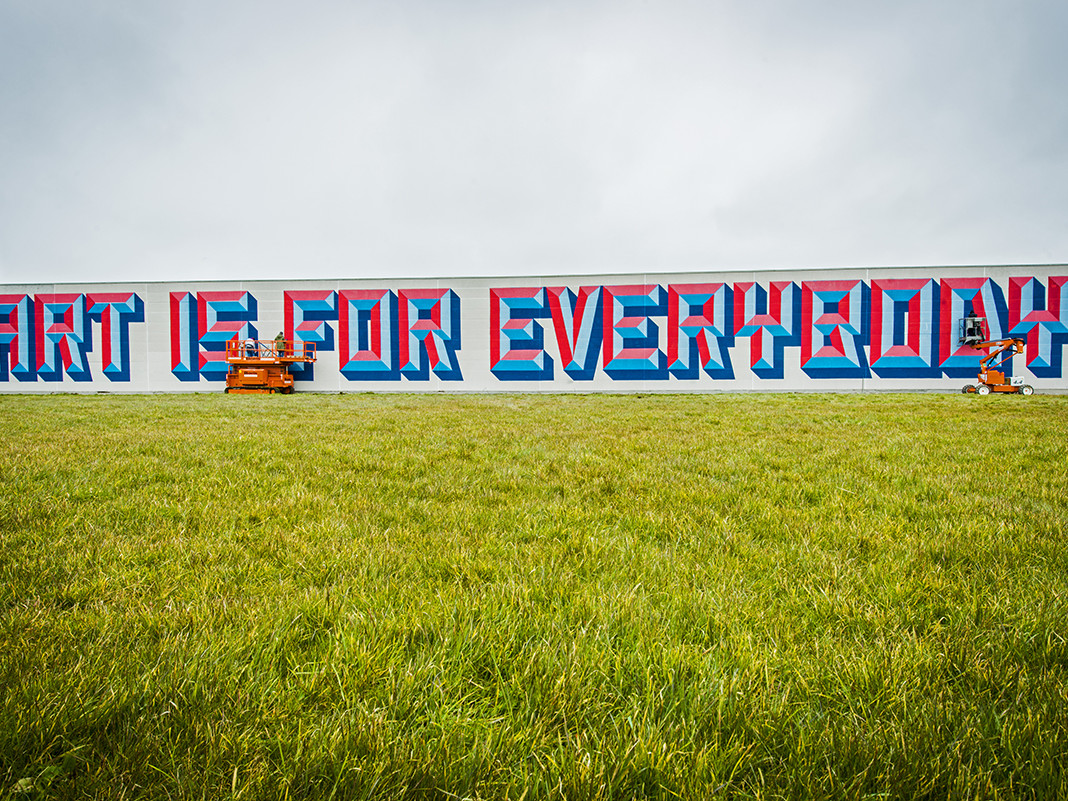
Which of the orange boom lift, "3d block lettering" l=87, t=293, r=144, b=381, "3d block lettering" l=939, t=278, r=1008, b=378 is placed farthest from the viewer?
"3d block lettering" l=87, t=293, r=144, b=381

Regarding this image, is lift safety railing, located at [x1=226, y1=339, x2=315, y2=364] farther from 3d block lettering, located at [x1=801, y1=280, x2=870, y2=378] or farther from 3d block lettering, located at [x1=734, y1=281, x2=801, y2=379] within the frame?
3d block lettering, located at [x1=801, y1=280, x2=870, y2=378]

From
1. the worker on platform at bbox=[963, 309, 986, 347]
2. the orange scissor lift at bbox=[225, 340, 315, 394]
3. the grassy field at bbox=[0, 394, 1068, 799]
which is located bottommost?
the grassy field at bbox=[0, 394, 1068, 799]

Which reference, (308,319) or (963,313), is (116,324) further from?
(963,313)

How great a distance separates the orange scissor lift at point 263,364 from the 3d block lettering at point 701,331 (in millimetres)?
17771

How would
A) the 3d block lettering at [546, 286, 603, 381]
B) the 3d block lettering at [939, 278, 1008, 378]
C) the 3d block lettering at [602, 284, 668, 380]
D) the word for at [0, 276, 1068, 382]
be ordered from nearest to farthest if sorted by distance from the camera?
1. the 3d block lettering at [939, 278, 1008, 378]
2. the word for at [0, 276, 1068, 382]
3. the 3d block lettering at [602, 284, 668, 380]
4. the 3d block lettering at [546, 286, 603, 381]

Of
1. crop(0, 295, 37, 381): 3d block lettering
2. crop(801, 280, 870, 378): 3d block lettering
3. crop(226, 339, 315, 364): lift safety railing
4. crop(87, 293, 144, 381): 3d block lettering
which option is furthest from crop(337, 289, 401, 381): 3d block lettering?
crop(801, 280, 870, 378): 3d block lettering

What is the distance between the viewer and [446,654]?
168 cm

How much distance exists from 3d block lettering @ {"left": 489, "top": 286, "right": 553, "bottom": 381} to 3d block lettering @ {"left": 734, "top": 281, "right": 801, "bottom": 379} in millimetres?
9585

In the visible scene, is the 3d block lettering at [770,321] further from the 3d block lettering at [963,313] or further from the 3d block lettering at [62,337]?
the 3d block lettering at [62,337]

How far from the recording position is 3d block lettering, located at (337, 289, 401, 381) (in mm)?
23531

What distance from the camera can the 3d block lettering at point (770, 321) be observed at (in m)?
22.3

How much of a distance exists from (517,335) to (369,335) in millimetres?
7357

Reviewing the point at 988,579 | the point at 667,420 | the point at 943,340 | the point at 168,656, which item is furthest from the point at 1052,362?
the point at 168,656

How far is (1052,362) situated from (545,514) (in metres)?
29.5
